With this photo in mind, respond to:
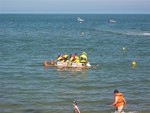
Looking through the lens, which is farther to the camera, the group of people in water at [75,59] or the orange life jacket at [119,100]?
the group of people in water at [75,59]

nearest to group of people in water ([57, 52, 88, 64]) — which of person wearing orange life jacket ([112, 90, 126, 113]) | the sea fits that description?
the sea

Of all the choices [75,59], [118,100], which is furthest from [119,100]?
[75,59]

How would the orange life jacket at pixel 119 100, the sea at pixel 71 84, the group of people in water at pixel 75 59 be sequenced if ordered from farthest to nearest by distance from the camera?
1. the group of people in water at pixel 75 59
2. the sea at pixel 71 84
3. the orange life jacket at pixel 119 100

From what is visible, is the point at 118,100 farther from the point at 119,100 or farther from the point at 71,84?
the point at 71,84

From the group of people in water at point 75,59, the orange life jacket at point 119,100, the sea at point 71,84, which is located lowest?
the sea at point 71,84

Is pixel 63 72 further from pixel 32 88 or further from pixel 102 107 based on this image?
pixel 102 107

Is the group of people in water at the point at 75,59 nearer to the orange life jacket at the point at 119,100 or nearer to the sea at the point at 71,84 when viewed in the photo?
the sea at the point at 71,84

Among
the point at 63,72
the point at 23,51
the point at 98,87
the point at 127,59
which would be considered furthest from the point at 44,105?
the point at 23,51

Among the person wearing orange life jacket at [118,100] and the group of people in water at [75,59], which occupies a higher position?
the person wearing orange life jacket at [118,100]

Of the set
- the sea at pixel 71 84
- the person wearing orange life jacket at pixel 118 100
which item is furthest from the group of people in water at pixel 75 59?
the person wearing orange life jacket at pixel 118 100

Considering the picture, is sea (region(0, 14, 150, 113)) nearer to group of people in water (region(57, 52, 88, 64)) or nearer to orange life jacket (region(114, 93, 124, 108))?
group of people in water (region(57, 52, 88, 64))

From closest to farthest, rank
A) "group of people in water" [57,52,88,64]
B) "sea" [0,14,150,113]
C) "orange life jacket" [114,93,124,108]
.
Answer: "orange life jacket" [114,93,124,108], "sea" [0,14,150,113], "group of people in water" [57,52,88,64]

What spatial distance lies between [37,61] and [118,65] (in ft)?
30.5

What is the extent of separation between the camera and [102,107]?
24.4 metres
